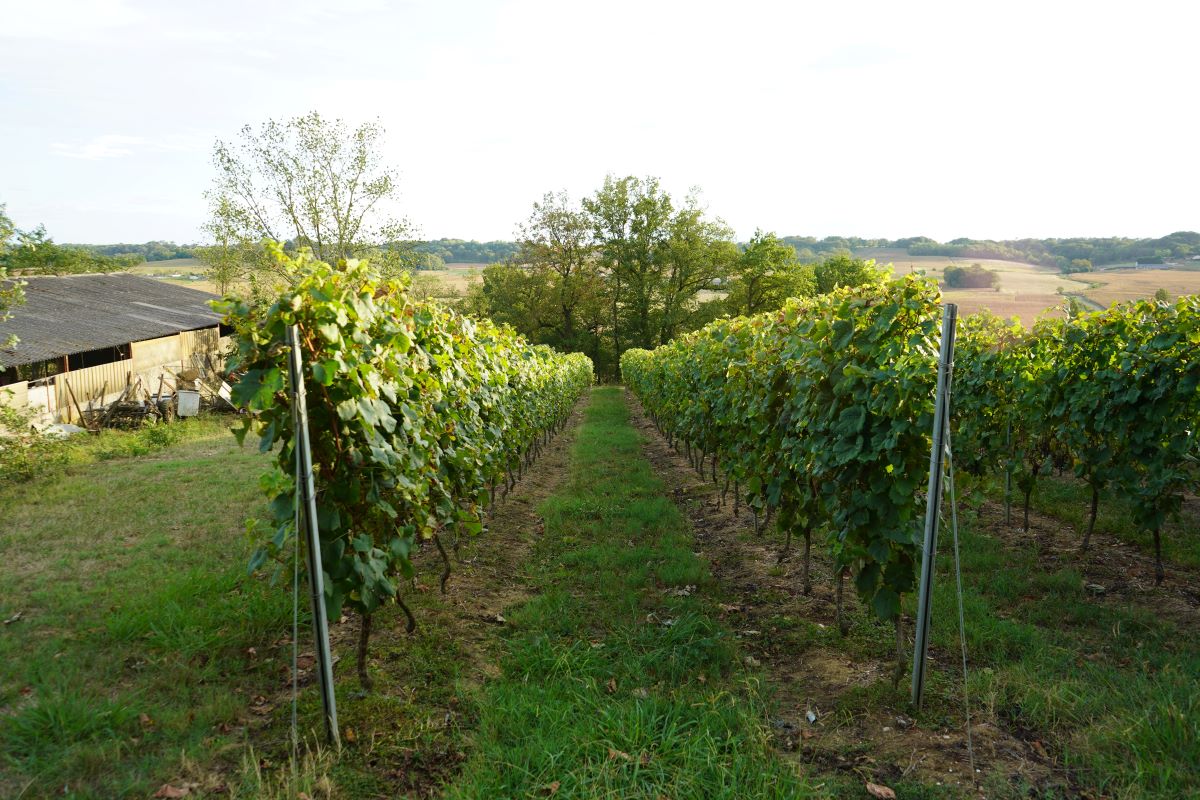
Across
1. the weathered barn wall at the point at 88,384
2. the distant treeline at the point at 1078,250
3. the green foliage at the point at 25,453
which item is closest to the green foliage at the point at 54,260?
the weathered barn wall at the point at 88,384

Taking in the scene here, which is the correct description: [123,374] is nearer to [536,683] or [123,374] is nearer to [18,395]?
[18,395]

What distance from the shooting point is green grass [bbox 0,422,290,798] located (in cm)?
356

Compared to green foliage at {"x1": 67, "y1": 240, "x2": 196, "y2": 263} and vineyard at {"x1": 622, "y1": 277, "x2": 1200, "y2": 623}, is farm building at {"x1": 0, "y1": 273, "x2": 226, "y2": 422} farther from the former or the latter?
green foliage at {"x1": 67, "y1": 240, "x2": 196, "y2": 263}

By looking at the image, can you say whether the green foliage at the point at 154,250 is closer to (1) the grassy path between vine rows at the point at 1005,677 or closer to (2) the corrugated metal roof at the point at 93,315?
(2) the corrugated metal roof at the point at 93,315

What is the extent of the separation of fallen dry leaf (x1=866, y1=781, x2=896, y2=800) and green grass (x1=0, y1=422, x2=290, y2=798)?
127 inches

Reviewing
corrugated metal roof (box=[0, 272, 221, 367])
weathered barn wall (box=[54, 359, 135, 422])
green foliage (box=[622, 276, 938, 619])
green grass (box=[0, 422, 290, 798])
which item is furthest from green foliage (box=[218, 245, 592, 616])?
weathered barn wall (box=[54, 359, 135, 422])

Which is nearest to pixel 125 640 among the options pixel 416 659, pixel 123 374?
pixel 416 659

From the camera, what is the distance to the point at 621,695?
427 centimetres

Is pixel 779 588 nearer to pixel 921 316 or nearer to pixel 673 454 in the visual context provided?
pixel 921 316

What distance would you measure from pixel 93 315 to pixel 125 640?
1899cm

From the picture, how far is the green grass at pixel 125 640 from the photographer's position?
356 cm

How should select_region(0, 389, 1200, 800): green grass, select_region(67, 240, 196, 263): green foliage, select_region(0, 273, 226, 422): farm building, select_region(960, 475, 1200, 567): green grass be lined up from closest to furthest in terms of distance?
select_region(0, 389, 1200, 800): green grass, select_region(960, 475, 1200, 567): green grass, select_region(0, 273, 226, 422): farm building, select_region(67, 240, 196, 263): green foliage

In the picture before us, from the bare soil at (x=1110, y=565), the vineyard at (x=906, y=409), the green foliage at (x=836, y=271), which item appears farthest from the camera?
the green foliage at (x=836, y=271)

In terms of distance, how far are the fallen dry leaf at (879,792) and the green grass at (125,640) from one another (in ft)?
10.6
